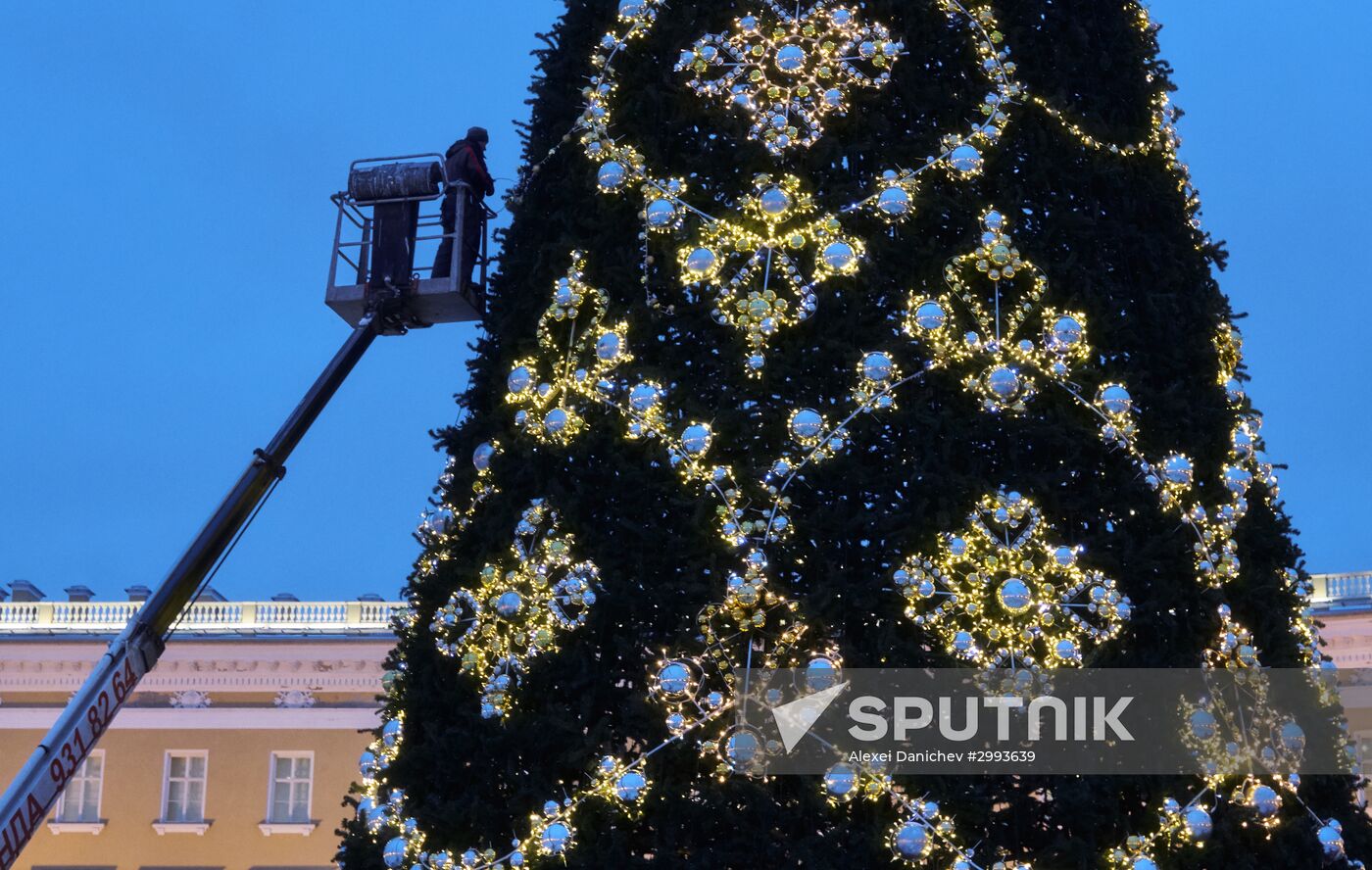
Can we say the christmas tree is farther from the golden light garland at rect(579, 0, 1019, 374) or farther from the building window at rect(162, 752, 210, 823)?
the building window at rect(162, 752, 210, 823)

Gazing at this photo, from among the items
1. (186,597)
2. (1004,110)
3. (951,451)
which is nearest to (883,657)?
(951,451)

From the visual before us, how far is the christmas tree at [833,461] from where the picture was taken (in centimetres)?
461

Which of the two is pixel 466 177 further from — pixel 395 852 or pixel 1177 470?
pixel 1177 470

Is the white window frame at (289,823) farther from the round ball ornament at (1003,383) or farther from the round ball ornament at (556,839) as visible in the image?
the round ball ornament at (1003,383)

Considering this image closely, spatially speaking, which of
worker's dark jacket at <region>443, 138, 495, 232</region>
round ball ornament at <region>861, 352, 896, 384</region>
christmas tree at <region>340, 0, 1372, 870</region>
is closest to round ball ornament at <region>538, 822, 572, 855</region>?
christmas tree at <region>340, 0, 1372, 870</region>

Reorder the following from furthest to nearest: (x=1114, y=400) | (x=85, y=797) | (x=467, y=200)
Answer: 1. (x=85, y=797)
2. (x=467, y=200)
3. (x=1114, y=400)

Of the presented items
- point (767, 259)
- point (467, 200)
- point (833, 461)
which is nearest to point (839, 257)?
point (767, 259)

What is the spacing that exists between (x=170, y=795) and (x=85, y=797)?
123 centimetres

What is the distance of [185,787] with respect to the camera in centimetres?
2228

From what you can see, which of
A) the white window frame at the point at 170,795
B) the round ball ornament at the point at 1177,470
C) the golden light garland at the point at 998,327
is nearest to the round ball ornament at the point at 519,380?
the golden light garland at the point at 998,327

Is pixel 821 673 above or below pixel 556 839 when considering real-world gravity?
above

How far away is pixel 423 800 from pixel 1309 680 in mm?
2674

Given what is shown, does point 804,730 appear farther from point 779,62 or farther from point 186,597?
point 186,597

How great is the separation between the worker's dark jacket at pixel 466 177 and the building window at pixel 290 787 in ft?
53.5
